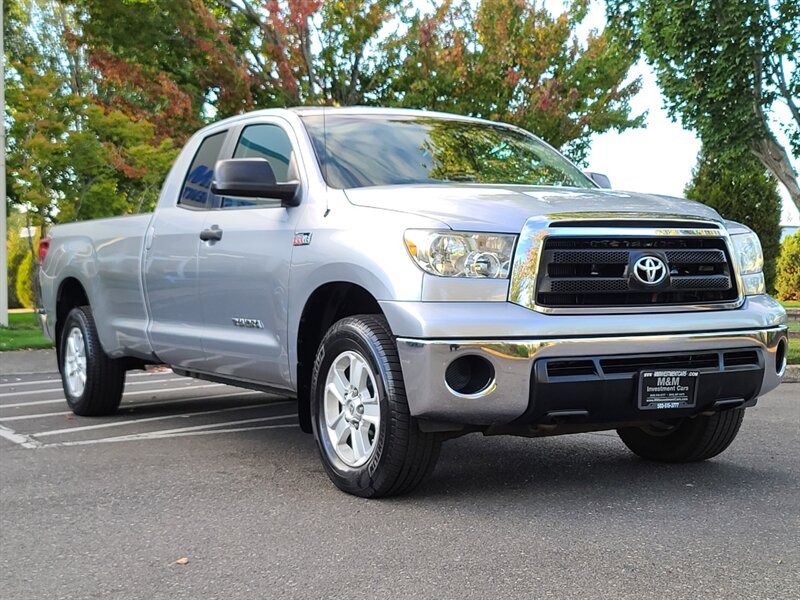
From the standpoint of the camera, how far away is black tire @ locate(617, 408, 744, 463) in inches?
211

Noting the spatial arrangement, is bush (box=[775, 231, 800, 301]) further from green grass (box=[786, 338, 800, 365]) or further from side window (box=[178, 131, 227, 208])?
side window (box=[178, 131, 227, 208])

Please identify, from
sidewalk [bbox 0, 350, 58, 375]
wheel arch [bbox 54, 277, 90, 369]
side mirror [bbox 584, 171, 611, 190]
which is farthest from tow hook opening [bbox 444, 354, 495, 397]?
sidewalk [bbox 0, 350, 58, 375]

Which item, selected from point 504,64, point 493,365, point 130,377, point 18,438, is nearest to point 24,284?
point 504,64

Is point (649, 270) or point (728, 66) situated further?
point (728, 66)

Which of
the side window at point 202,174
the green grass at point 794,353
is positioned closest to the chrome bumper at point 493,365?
the side window at point 202,174

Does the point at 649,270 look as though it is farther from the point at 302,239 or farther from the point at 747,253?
the point at 302,239

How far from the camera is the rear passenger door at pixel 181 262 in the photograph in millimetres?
6254

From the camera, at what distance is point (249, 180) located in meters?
5.28

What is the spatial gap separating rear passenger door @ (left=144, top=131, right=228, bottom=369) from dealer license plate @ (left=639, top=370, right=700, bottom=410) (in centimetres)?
282

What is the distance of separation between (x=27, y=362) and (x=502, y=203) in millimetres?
9523

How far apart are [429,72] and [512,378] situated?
15049mm

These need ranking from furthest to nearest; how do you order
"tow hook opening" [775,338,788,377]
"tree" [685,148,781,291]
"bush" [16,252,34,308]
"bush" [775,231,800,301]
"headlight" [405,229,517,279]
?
"bush" [16,252,34,308], "bush" [775,231,800,301], "tree" [685,148,781,291], "tow hook opening" [775,338,788,377], "headlight" [405,229,517,279]

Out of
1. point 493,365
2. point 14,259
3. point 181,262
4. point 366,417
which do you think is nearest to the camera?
point 493,365

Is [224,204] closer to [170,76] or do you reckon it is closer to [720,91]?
[720,91]
